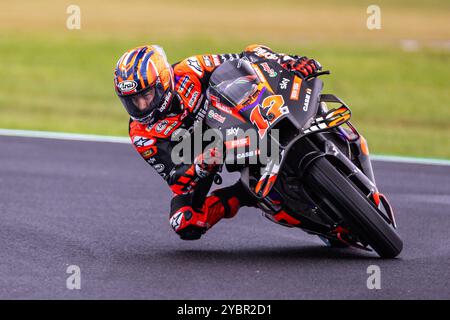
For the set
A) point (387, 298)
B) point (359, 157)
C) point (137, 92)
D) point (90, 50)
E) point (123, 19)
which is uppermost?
point (123, 19)

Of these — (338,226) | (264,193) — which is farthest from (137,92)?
(338,226)

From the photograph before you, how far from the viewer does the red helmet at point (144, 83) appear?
671 centimetres

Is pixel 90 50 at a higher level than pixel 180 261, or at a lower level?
higher

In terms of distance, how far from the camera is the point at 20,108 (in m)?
17.1

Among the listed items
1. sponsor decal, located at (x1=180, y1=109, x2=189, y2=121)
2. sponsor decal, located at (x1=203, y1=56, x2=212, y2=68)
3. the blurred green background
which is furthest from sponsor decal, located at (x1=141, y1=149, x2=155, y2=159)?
the blurred green background

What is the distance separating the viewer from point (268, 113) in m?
6.40

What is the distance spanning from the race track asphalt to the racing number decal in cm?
102

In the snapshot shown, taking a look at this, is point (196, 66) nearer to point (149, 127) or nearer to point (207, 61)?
point (207, 61)

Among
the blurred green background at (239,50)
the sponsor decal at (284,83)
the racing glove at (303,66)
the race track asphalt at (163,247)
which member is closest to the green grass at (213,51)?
the blurred green background at (239,50)

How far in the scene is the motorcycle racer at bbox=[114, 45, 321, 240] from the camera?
6738mm

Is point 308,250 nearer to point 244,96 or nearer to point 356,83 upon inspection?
point 244,96

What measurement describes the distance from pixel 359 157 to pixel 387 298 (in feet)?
4.52

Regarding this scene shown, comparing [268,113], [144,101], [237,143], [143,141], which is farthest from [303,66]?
[143,141]

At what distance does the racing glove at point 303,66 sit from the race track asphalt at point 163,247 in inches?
54.2
